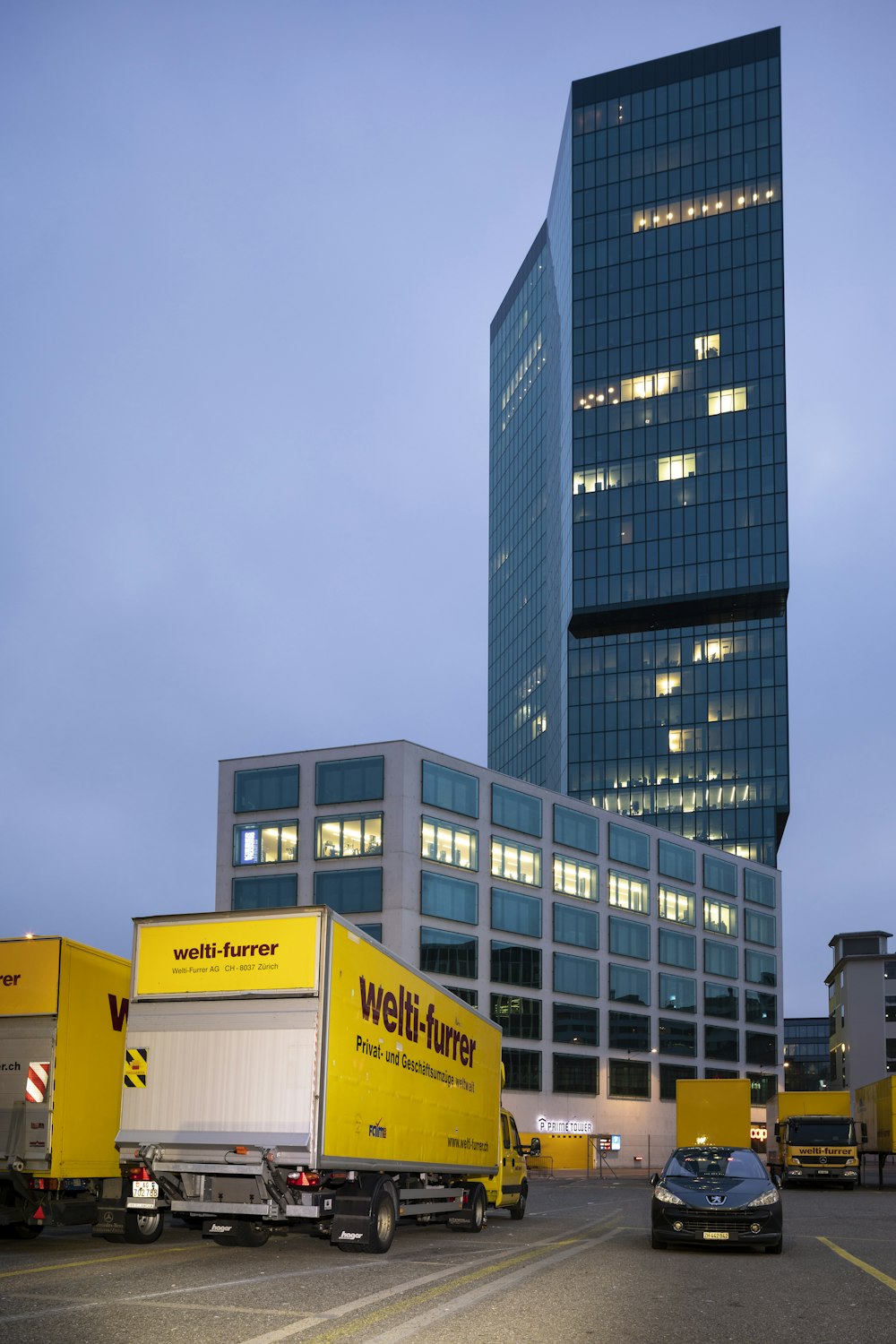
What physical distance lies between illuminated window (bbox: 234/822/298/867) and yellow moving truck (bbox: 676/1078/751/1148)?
128 feet

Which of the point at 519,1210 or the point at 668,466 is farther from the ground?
the point at 668,466

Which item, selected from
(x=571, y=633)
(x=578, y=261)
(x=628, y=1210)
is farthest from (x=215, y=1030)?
(x=578, y=261)

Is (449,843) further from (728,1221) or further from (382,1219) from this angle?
(382,1219)

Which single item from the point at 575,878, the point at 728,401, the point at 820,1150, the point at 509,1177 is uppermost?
the point at 728,401

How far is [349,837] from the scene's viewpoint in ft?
261

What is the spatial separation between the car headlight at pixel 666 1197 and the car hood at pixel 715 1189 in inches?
2.2

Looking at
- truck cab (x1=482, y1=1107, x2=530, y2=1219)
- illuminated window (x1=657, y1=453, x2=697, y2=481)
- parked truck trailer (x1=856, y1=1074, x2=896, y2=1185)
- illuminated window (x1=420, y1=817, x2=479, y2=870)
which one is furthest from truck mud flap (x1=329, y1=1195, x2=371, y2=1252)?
illuminated window (x1=657, y1=453, x2=697, y2=481)

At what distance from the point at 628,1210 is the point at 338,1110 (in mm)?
17893

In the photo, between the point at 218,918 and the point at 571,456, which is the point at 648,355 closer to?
the point at 571,456

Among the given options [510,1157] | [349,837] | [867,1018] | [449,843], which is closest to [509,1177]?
[510,1157]

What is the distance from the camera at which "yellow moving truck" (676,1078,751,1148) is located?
45.5 m

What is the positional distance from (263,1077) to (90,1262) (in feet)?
9.61

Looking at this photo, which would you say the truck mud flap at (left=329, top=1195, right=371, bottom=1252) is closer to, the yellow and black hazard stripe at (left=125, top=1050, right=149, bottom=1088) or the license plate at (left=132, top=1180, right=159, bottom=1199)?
the license plate at (left=132, top=1180, right=159, bottom=1199)

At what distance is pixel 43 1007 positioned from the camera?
18.7m
